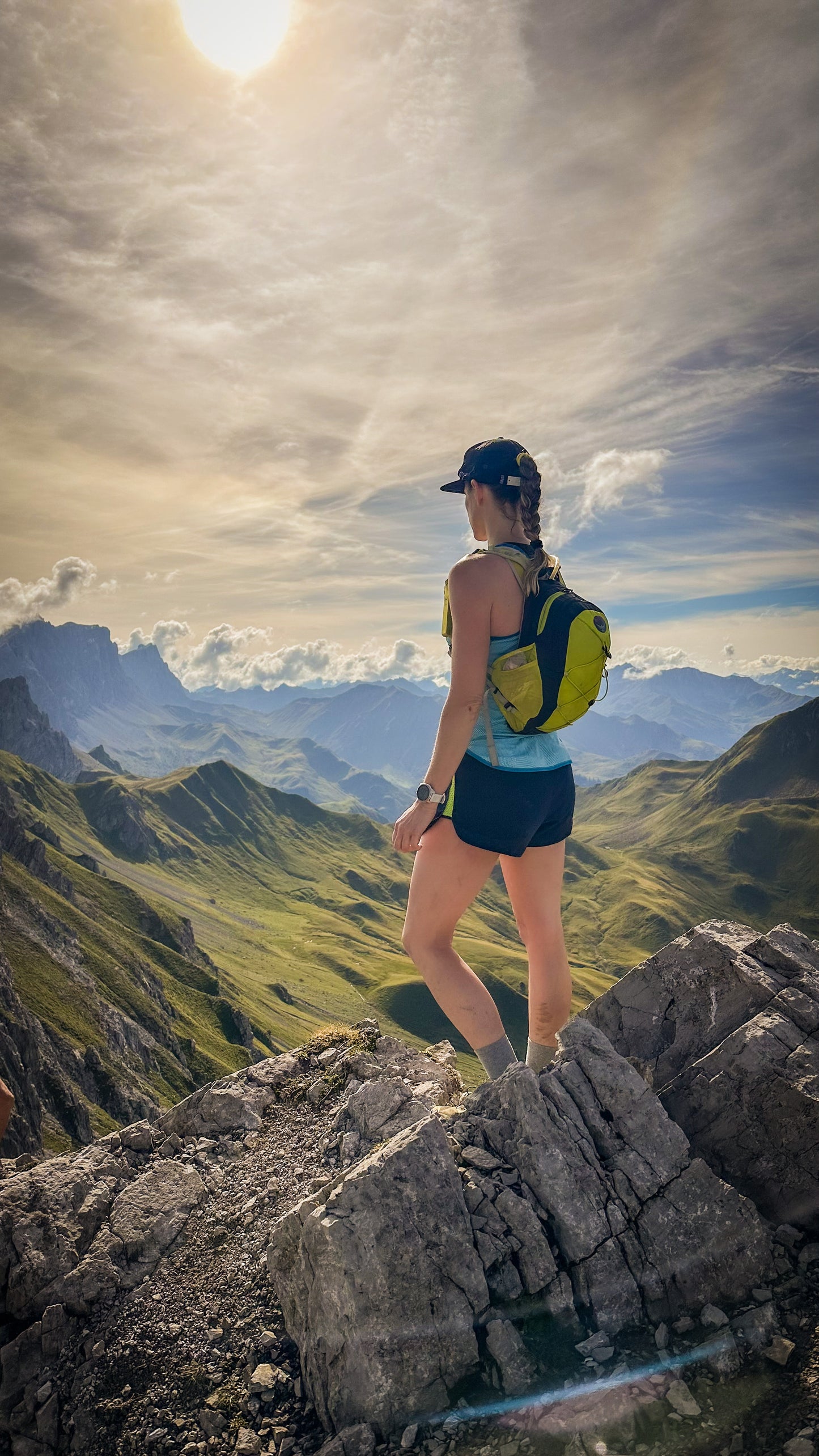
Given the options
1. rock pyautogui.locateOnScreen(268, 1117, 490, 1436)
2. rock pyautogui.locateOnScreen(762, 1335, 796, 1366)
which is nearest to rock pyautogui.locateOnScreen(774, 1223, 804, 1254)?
rock pyautogui.locateOnScreen(762, 1335, 796, 1366)

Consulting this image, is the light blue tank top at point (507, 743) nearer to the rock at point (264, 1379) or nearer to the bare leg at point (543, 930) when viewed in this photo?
the bare leg at point (543, 930)

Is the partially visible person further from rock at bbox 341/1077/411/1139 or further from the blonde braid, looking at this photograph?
the blonde braid

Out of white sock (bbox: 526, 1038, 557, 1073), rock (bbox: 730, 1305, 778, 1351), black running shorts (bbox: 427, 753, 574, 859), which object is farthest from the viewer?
white sock (bbox: 526, 1038, 557, 1073)

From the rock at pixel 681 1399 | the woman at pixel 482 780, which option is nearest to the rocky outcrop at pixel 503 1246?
the rock at pixel 681 1399

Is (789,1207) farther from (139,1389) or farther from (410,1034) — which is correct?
(410,1034)

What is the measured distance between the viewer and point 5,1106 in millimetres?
7453

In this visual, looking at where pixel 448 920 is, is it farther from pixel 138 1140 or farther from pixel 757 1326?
pixel 138 1140

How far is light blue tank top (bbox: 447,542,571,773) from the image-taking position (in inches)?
278

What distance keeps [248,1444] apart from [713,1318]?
403 cm

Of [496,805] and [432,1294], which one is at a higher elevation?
[496,805]

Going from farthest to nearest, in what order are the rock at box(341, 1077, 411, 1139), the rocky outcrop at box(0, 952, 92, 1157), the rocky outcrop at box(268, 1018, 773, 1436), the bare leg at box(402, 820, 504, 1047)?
1. the rocky outcrop at box(0, 952, 92, 1157)
2. the rock at box(341, 1077, 411, 1139)
3. the bare leg at box(402, 820, 504, 1047)
4. the rocky outcrop at box(268, 1018, 773, 1436)

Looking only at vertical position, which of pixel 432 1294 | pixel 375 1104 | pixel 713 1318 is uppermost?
pixel 375 1104

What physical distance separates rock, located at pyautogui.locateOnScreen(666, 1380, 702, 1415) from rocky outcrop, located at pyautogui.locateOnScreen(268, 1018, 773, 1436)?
0.74 meters

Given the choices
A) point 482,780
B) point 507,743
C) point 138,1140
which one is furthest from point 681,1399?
point 138,1140
